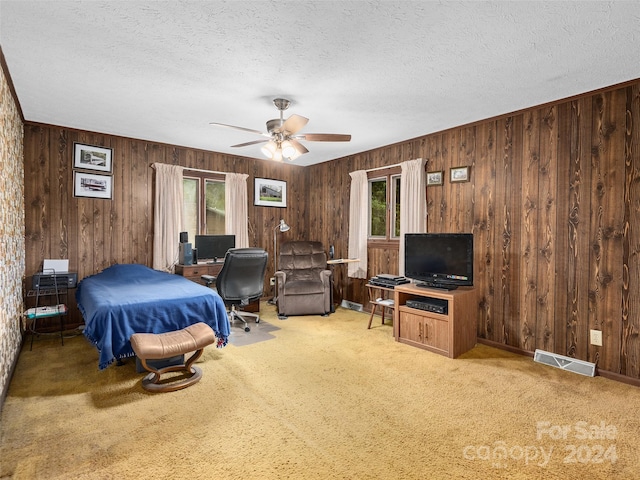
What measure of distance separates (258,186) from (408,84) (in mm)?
3518

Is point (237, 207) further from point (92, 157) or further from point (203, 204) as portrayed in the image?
point (92, 157)

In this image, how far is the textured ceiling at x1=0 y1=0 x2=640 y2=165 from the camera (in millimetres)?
1975

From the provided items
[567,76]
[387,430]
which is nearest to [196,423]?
[387,430]

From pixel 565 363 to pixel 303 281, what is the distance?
10.7ft

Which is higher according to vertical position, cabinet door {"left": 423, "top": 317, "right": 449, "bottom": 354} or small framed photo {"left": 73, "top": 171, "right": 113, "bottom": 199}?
small framed photo {"left": 73, "top": 171, "right": 113, "bottom": 199}

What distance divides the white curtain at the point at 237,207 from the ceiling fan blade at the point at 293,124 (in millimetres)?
2502

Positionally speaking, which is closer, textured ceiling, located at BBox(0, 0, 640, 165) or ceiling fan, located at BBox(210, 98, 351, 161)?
textured ceiling, located at BBox(0, 0, 640, 165)

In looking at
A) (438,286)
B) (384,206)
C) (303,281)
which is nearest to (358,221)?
(384,206)

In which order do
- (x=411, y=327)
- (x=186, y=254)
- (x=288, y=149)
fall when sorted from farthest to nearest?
(x=186, y=254) < (x=411, y=327) < (x=288, y=149)

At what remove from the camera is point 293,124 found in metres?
3.06

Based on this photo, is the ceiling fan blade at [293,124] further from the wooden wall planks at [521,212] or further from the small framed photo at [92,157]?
the small framed photo at [92,157]

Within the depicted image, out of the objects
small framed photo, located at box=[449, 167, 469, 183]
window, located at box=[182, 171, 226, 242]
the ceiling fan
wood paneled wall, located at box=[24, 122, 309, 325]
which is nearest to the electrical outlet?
small framed photo, located at box=[449, 167, 469, 183]

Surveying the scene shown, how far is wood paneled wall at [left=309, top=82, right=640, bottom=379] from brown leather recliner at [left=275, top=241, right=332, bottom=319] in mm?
1828

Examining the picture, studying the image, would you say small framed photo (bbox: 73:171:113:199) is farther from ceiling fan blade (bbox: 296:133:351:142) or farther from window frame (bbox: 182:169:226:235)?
ceiling fan blade (bbox: 296:133:351:142)
